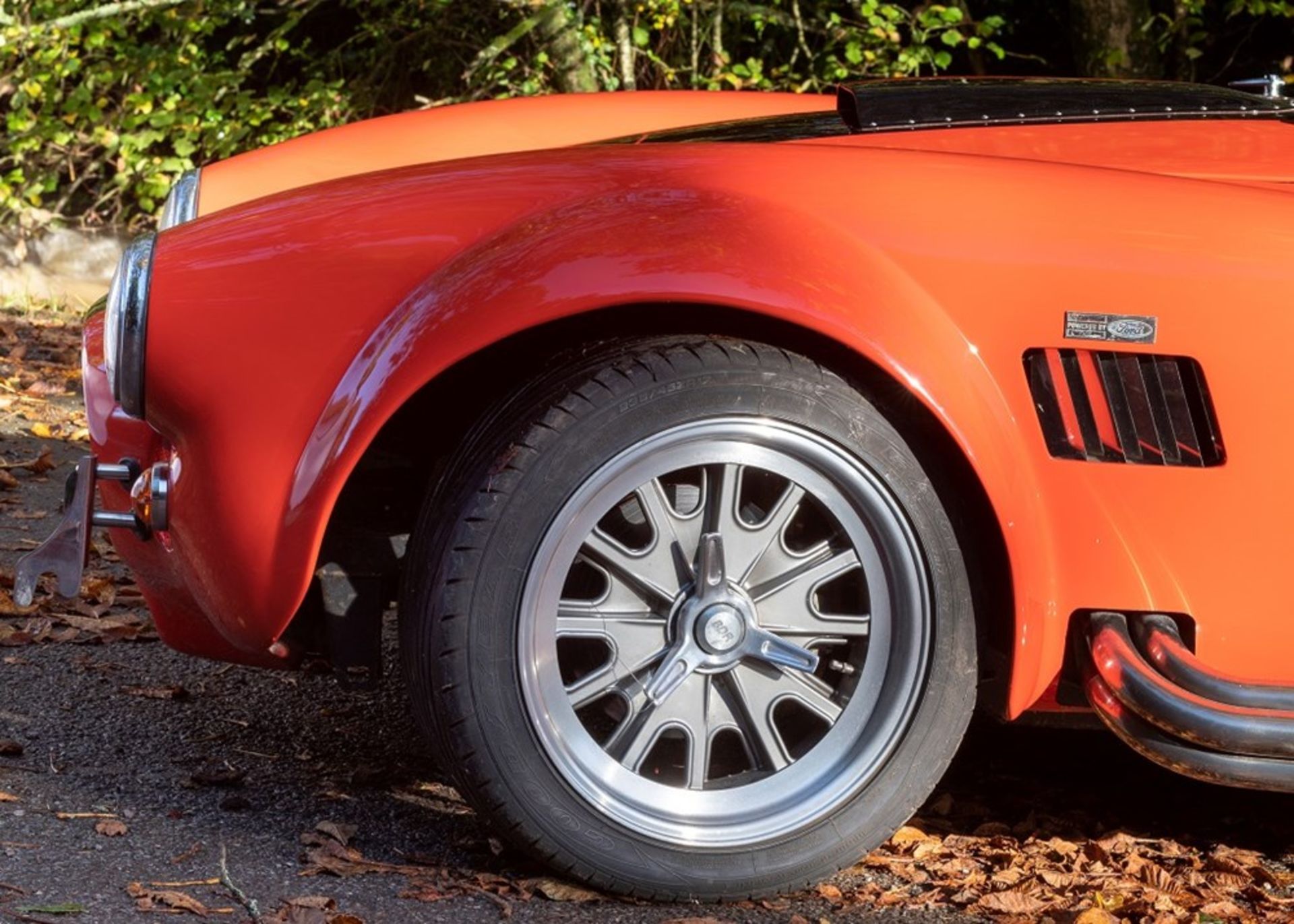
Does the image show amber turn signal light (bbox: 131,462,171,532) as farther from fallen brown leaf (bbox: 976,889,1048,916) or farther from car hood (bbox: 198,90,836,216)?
fallen brown leaf (bbox: 976,889,1048,916)

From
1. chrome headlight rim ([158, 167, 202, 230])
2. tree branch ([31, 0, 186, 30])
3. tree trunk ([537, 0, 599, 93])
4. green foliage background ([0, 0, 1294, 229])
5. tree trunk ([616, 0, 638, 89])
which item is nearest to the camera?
chrome headlight rim ([158, 167, 202, 230])

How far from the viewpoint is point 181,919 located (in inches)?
86.2

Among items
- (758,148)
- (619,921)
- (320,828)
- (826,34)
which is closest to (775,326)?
(758,148)

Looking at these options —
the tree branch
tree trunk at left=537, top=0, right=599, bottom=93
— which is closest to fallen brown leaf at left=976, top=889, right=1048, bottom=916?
tree trunk at left=537, top=0, right=599, bottom=93

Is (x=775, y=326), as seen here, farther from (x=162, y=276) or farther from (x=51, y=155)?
(x=51, y=155)

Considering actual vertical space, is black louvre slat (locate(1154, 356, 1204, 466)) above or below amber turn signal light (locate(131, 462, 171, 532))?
above

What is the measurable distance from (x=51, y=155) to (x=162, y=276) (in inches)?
254

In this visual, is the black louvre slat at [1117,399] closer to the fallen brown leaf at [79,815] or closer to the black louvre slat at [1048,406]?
the black louvre slat at [1048,406]

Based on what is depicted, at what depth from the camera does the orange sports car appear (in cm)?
221

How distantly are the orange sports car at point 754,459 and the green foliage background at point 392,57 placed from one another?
4.97m

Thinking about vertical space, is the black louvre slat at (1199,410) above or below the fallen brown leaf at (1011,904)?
above

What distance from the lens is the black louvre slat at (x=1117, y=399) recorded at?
2246 mm

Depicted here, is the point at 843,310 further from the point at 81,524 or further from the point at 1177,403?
the point at 81,524

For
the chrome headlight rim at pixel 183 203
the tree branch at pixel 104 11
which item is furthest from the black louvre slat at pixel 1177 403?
the tree branch at pixel 104 11
